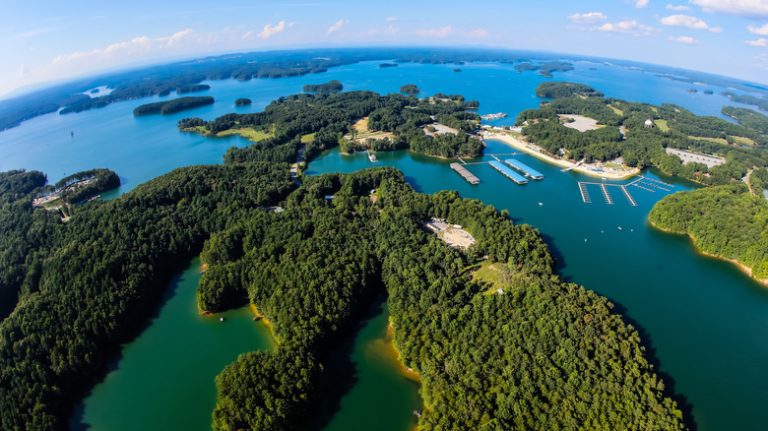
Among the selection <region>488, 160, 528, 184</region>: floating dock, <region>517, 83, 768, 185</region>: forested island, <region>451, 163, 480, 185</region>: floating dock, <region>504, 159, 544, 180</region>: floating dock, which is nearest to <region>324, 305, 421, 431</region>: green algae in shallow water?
<region>451, 163, 480, 185</region>: floating dock

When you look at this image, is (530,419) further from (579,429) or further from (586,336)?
(586,336)

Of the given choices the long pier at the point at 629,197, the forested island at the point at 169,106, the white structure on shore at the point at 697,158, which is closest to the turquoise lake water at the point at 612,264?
the long pier at the point at 629,197

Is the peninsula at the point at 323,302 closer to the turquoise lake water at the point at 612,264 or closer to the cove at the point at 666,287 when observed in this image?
the turquoise lake water at the point at 612,264

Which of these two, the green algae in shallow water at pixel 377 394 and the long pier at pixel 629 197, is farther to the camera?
the long pier at pixel 629 197

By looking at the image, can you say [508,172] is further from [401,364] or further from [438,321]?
[401,364]

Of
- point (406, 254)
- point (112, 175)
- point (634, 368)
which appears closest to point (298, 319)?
point (406, 254)

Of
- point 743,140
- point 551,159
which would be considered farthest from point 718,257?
point 743,140
